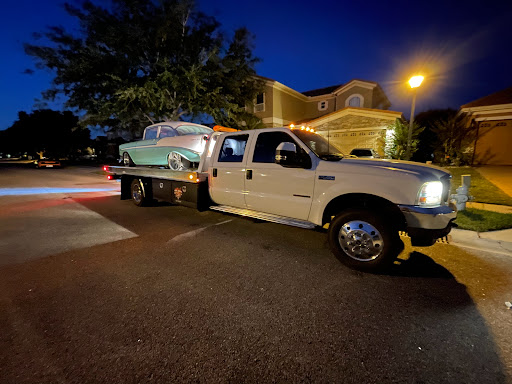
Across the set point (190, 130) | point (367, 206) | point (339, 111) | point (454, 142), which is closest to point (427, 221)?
point (367, 206)

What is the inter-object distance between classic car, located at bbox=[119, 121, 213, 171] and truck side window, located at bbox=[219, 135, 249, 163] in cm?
47

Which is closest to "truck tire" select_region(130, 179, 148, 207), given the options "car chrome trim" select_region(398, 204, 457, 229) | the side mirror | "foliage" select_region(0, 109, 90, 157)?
the side mirror

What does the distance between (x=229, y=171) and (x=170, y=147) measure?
2.00 m

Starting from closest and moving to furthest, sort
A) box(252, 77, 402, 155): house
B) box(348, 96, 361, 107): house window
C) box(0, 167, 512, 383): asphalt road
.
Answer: box(0, 167, 512, 383): asphalt road, box(252, 77, 402, 155): house, box(348, 96, 361, 107): house window

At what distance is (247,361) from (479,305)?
97.2 inches

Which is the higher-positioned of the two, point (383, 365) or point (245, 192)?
point (245, 192)

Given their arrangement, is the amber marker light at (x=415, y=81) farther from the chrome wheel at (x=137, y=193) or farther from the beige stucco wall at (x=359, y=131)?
the beige stucco wall at (x=359, y=131)

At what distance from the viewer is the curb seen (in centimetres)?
401

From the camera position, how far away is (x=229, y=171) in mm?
4805

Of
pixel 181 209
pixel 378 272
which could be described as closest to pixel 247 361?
pixel 378 272

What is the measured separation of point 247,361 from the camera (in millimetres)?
1860

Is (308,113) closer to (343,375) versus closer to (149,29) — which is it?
(149,29)

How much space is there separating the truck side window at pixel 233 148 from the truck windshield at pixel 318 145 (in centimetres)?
110

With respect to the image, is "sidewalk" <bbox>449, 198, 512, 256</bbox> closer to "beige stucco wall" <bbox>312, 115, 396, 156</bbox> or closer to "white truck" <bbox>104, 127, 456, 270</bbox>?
"white truck" <bbox>104, 127, 456, 270</bbox>
